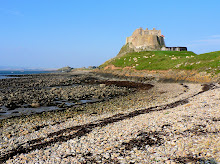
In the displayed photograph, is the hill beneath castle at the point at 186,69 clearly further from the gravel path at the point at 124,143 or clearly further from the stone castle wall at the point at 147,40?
the stone castle wall at the point at 147,40

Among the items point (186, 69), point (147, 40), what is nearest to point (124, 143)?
point (186, 69)

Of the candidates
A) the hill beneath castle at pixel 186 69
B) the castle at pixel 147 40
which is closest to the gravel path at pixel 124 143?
the hill beneath castle at pixel 186 69

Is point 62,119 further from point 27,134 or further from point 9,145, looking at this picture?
point 9,145

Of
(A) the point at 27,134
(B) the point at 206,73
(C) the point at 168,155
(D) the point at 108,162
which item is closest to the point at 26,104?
(A) the point at 27,134

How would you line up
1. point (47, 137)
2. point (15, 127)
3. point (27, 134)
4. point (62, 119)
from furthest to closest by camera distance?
point (62, 119) < point (15, 127) < point (27, 134) < point (47, 137)

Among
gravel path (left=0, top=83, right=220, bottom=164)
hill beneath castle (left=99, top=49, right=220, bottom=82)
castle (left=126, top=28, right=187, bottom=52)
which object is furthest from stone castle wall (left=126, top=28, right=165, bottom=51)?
gravel path (left=0, top=83, right=220, bottom=164)

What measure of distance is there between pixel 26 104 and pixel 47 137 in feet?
56.9

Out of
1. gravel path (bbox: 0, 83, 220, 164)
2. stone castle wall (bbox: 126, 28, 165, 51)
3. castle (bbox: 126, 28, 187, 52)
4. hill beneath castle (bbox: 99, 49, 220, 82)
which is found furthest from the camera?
stone castle wall (bbox: 126, 28, 165, 51)

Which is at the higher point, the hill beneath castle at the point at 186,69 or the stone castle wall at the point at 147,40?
the stone castle wall at the point at 147,40

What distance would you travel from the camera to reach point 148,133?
41.5 ft

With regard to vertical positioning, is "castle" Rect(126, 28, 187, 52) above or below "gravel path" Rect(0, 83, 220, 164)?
above

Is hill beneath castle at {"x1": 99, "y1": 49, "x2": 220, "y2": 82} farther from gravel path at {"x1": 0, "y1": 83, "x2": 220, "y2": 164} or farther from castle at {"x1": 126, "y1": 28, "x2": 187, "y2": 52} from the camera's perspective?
castle at {"x1": 126, "y1": 28, "x2": 187, "y2": 52}

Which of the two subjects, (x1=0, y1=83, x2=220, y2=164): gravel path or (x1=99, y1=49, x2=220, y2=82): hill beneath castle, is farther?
(x1=99, y1=49, x2=220, y2=82): hill beneath castle

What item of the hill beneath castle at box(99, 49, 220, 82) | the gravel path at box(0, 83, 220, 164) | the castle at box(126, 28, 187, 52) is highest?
the castle at box(126, 28, 187, 52)
